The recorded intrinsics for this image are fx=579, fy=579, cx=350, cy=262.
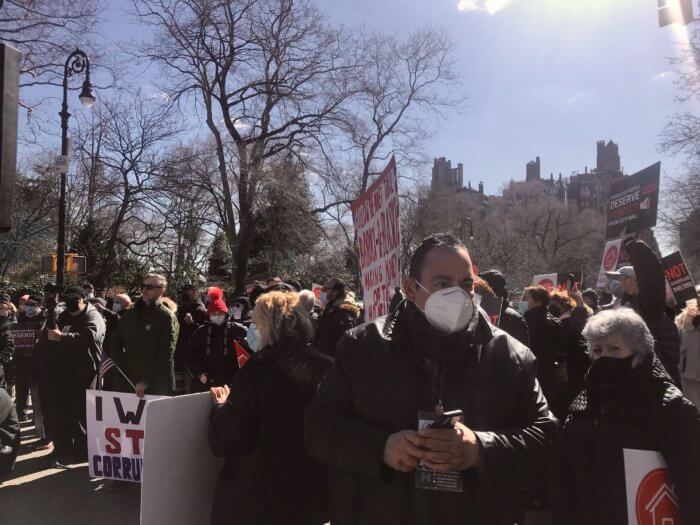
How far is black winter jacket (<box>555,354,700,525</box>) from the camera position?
2.35 metres

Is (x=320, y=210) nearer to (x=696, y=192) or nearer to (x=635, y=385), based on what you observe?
(x=696, y=192)

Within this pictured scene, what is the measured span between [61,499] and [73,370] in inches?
62.4

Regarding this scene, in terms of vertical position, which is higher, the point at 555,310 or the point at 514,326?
the point at 555,310

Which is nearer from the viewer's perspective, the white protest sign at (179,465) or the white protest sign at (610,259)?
the white protest sign at (179,465)

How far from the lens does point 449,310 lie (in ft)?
6.22

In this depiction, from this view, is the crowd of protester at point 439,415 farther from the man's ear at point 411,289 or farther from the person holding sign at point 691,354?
the person holding sign at point 691,354

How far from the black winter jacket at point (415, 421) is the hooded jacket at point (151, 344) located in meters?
4.53

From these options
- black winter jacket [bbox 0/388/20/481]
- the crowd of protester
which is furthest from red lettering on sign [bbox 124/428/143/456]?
black winter jacket [bbox 0/388/20/481]

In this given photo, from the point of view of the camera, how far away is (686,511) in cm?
229

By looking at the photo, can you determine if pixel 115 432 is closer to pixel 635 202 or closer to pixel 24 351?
pixel 24 351

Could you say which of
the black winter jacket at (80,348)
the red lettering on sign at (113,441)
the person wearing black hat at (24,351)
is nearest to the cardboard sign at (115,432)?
the red lettering on sign at (113,441)

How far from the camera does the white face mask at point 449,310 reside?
6.22ft

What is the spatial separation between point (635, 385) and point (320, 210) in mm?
21602

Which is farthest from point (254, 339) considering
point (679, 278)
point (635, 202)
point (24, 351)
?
point (635, 202)
